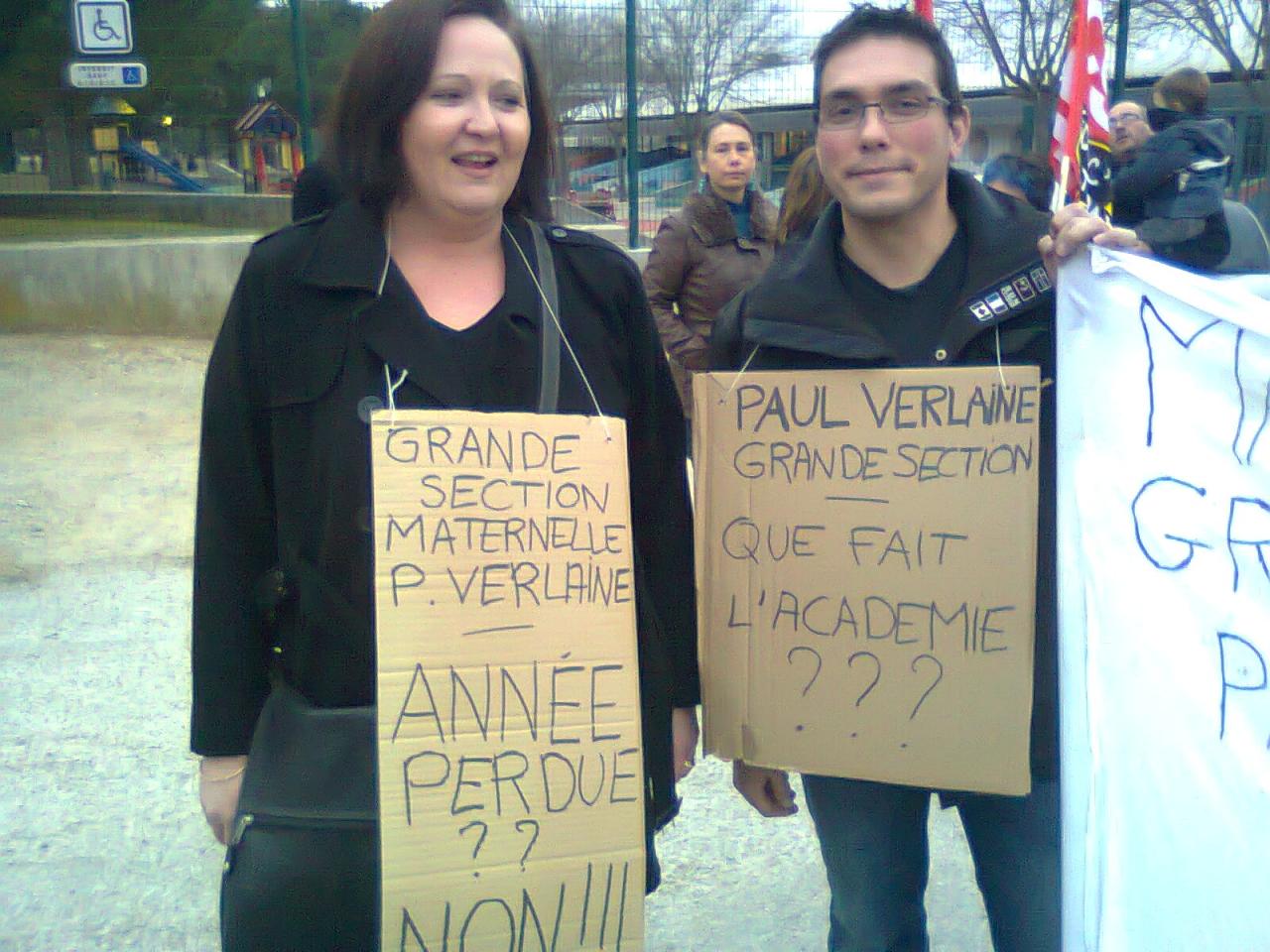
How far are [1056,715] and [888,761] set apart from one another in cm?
29

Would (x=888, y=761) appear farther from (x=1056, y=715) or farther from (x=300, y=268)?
(x=300, y=268)

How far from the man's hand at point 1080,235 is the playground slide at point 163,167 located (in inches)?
348

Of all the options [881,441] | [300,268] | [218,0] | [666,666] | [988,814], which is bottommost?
[988,814]

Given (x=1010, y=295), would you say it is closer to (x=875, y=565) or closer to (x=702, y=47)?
(x=875, y=565)

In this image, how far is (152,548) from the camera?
5184mm

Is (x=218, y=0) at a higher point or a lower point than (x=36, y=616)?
higher

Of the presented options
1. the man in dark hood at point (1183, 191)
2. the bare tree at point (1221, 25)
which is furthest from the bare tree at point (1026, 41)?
the man in dark hood at point (1183, 191)

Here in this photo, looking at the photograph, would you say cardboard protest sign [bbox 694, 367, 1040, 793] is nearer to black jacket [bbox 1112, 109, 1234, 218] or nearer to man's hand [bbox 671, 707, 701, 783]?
man's hand [bbox 671, 707, 701, 783]

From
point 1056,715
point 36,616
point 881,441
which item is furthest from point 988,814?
point 36,616

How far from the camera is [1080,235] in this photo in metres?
1.79

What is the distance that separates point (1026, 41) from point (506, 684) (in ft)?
24.2

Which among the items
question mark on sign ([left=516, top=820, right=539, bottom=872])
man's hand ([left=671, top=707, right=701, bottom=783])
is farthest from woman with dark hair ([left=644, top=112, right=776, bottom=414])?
question mark on sign ([left=516, top=820, right=539, bottom=872])

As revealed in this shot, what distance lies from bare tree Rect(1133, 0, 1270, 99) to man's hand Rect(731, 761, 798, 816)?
25.0 ft

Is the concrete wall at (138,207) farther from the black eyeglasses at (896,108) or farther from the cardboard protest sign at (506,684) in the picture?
the cardboard protest sign at (506,684)
